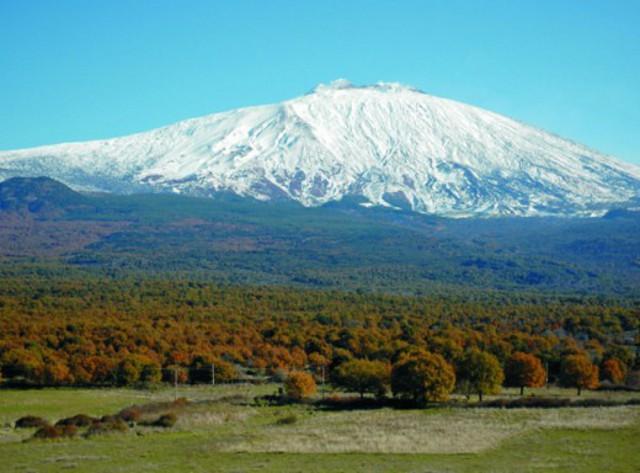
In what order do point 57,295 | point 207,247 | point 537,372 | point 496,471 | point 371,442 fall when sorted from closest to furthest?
point 496,471, point 371,442, point 537,372, point 57,295, point 207,247

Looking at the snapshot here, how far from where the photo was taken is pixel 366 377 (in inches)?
1939

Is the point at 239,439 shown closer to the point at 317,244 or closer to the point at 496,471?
the point at 496,471

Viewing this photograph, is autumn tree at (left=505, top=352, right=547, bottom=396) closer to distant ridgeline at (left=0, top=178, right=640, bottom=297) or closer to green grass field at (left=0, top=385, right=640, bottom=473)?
green grass field at (left=0, top=385, right=640, bottom=473)

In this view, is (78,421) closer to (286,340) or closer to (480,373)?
(480,373)

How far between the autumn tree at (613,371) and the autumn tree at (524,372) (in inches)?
145

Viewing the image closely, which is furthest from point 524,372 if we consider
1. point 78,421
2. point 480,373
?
point 78,421

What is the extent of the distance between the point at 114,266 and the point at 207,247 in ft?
→ 94.7

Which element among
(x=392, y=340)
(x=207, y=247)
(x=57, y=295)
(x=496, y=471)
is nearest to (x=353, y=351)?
(x=392, y=340)

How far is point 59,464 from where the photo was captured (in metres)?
30.6

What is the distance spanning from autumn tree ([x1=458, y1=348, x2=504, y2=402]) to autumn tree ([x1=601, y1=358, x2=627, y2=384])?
7907mm

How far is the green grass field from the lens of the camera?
30797mm

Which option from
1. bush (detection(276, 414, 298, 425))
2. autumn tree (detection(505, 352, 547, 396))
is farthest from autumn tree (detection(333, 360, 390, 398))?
bush (detection(276, 414, 298, 425))

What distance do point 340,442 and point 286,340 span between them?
31.2 meters

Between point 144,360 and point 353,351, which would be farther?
point 353,351
